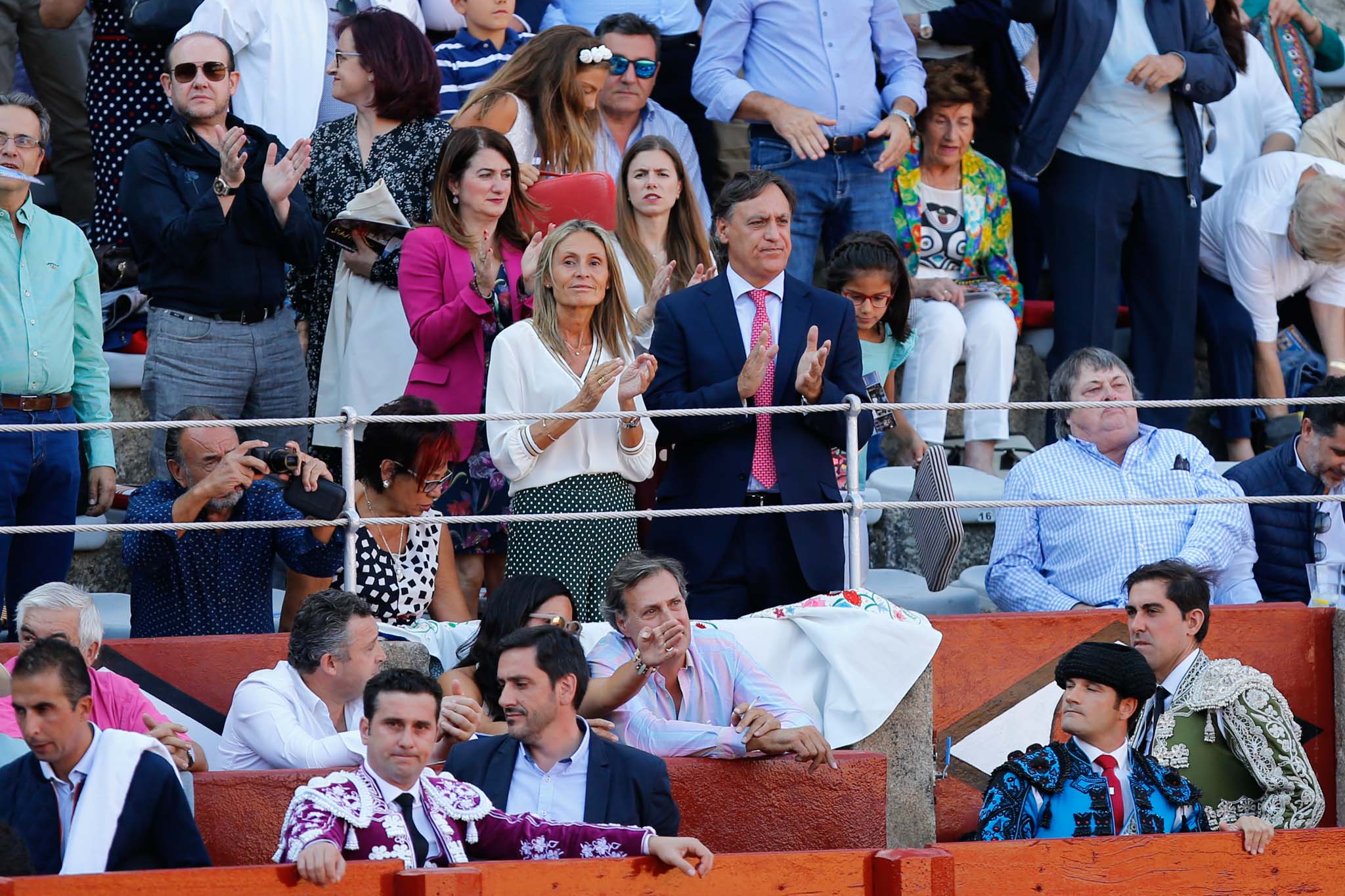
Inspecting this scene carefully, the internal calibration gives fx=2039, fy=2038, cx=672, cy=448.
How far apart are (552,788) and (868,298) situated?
120 inches

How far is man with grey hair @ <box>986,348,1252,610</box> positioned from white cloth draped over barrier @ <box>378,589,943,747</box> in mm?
991

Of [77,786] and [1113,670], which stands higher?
[1113,670]

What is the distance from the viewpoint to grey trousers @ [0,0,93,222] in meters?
8.47

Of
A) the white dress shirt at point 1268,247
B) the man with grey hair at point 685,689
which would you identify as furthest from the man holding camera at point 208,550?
the white dress shirt at point 1268,247

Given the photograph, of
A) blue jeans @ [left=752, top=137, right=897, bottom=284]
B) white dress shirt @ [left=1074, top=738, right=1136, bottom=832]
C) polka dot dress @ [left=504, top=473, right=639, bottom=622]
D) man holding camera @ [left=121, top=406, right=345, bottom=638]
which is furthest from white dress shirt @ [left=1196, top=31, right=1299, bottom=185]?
man holding camera @ [left=121, top=406, right=345, bottom=638]

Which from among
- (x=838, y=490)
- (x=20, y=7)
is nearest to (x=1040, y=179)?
(x=838, y=490)

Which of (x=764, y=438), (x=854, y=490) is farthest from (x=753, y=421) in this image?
(x=854, y=490)

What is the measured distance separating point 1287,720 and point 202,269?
372cm

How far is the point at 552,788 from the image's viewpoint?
5.03 m

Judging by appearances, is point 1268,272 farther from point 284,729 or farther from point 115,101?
point 284,729

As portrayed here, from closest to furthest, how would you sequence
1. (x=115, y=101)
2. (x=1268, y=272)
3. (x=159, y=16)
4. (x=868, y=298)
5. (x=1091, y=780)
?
1. (x=1091, y=780)
2. (x=868, y=298)
3. (x=159, y=16)
4. (x=115, y=101)
5. (x=1268, y=272)

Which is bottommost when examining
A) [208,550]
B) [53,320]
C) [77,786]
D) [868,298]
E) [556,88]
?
[77,786]

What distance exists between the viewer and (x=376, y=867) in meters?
4.52

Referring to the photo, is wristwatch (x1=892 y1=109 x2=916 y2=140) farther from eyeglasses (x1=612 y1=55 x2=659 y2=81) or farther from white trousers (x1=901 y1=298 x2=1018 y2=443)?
eyeglasses (x1=612 y1=55 x2=659 y2=81)
